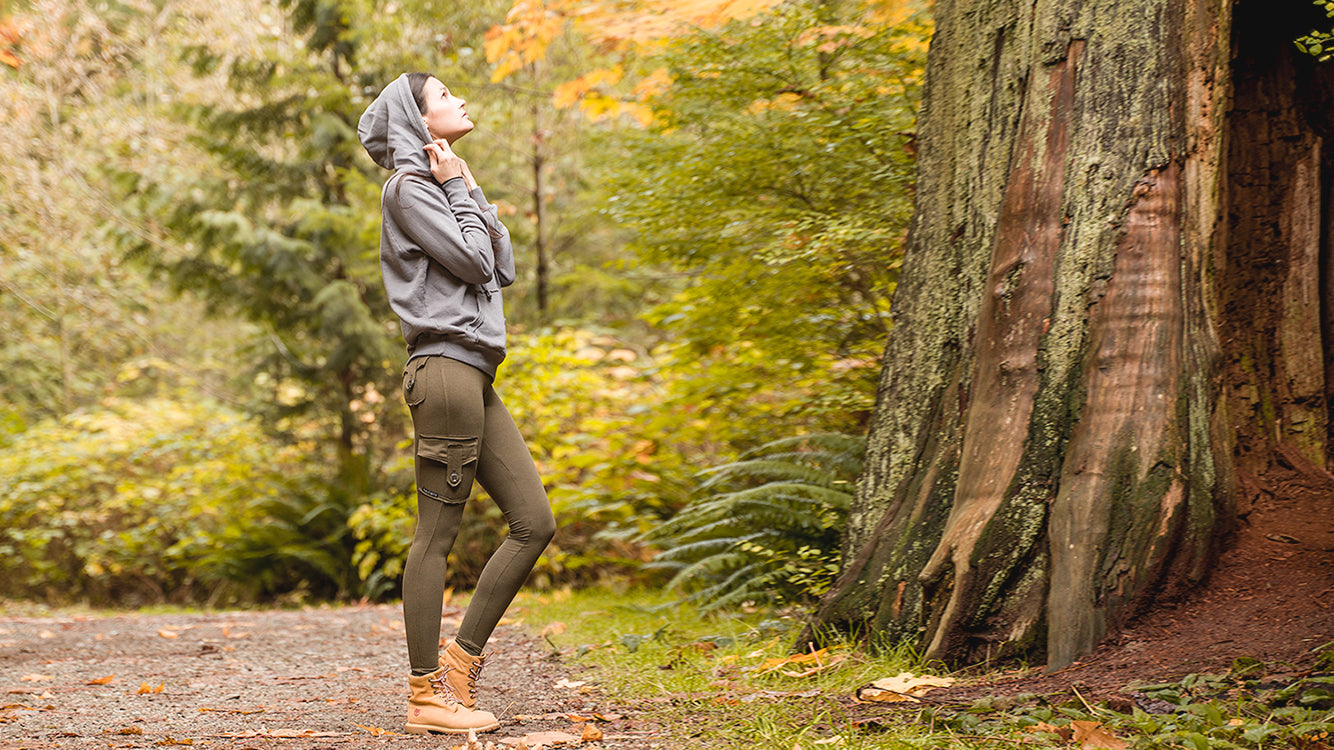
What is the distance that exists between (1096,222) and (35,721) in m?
3.79

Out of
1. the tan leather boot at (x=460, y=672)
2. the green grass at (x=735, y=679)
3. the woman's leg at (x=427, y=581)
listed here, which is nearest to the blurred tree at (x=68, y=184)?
the green grass at (x=735, y=679)

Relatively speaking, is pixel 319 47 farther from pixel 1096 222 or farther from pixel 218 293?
pixel 1096 222

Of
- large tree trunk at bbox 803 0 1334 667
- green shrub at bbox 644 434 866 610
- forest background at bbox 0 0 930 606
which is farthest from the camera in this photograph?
forest background at bbox 0 0 930 606

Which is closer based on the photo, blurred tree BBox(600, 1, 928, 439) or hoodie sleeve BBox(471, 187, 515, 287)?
hoodie sleeve BBox(471, 187, 515, 287)

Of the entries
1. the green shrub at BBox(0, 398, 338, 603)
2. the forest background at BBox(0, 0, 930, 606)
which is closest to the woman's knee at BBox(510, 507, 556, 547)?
the forest background at BBox(0, 0, 930, 606)

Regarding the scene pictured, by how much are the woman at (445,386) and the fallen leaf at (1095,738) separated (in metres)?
1.58

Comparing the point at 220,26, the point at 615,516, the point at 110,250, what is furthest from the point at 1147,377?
the point at 110,250

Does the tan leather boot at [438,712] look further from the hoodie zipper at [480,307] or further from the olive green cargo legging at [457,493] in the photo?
the hoodie zipper at [480,307]

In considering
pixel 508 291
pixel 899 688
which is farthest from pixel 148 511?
pixel 899 688

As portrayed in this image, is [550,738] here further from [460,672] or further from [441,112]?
[441,112]

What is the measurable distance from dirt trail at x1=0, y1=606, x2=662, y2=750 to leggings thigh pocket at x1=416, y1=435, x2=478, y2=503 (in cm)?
72

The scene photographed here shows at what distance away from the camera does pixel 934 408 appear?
3242 millimetres

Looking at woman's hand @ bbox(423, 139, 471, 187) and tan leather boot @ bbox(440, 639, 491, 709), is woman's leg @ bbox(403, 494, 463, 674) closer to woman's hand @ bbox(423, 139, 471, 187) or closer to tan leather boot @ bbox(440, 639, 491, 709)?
tan leather boot @ bbox(440, 639, 491, 709)

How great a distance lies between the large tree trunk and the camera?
261cm
